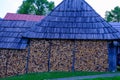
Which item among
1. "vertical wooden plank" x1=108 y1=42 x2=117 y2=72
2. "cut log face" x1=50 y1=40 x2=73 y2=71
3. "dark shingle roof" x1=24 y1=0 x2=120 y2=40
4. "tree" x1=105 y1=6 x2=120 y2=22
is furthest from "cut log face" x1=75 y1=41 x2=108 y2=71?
"tree" x1=105 y1=6 x2=120 y2=22

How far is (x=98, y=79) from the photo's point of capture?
1553 centimetres

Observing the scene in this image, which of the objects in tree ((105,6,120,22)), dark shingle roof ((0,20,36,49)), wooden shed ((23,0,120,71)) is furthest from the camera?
tree ((105,6,120,22))

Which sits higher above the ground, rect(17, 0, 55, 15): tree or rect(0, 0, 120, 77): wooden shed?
rect(17, 0, 55, 15): tree

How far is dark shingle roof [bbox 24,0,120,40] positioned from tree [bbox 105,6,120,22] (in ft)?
133

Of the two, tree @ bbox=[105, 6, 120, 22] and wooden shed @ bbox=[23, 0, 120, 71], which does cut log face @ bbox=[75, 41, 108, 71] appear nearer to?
wooden shed @ bbox=[23, 0, 120, 71]

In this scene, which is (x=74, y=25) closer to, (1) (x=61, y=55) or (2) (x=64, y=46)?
(2) (x=64, y=46)

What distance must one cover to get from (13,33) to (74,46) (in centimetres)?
468

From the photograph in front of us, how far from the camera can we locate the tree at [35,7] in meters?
60.1

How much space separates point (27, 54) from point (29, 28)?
235 cm

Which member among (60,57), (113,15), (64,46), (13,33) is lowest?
(60,57)

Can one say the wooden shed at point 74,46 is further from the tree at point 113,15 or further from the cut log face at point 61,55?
the tree at point 113,15

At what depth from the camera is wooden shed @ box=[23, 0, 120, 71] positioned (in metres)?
18.7

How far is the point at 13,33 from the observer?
68.2ft

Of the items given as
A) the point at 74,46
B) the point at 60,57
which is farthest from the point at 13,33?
the point at 74,46
